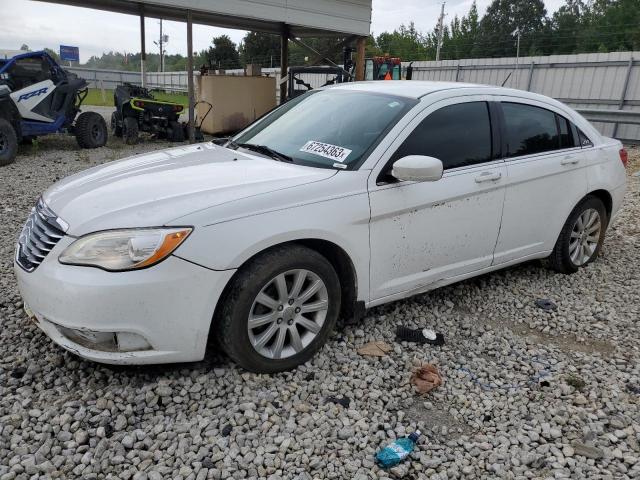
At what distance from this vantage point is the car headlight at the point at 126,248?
8.03 ft

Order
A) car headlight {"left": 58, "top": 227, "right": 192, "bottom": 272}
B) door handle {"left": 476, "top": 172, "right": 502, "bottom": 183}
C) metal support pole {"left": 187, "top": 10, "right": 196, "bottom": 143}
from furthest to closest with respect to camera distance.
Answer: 1. metal support pole {"left": 187, "top": 10, "right": 196, "bottom": 143}
2. door handle {"left": 476, "top": 172, "right": 502, "bottom": 183}
3. car headlight {"left": 58, "top": 227, "right": 192, "bottom": 272}

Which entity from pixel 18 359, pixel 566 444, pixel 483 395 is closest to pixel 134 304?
pixel 18 359

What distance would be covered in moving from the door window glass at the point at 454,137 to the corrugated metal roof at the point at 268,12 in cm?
876

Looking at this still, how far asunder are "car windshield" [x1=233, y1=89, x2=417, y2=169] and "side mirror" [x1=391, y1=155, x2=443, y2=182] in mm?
246

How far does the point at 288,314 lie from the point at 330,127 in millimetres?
1332

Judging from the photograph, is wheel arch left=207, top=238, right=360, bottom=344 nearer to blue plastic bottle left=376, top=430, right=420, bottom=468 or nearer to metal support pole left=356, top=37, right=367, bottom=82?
blue plastic bottle left=376, top=430, right=420, bottom=468

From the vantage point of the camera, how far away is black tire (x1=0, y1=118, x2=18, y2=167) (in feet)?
28.1

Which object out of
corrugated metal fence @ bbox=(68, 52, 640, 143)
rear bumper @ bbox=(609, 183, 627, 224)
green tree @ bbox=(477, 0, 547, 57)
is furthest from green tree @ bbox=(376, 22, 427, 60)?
rear bumper @ bbox=(609, 183, 627, 224)

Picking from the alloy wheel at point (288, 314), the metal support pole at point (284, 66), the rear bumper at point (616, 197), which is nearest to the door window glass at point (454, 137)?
the alloy wheel at point (288, 314)

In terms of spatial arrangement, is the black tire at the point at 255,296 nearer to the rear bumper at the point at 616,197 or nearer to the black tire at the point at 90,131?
the rear bumper at the point at 616,197

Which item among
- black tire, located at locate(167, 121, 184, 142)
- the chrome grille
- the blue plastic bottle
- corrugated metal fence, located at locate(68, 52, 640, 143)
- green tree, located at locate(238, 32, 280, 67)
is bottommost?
the blue plastic bottle

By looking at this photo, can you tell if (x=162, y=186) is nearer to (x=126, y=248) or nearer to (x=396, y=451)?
(x=126, y=248)

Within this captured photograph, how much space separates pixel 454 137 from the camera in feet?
11.5

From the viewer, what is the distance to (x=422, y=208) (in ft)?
10.7
